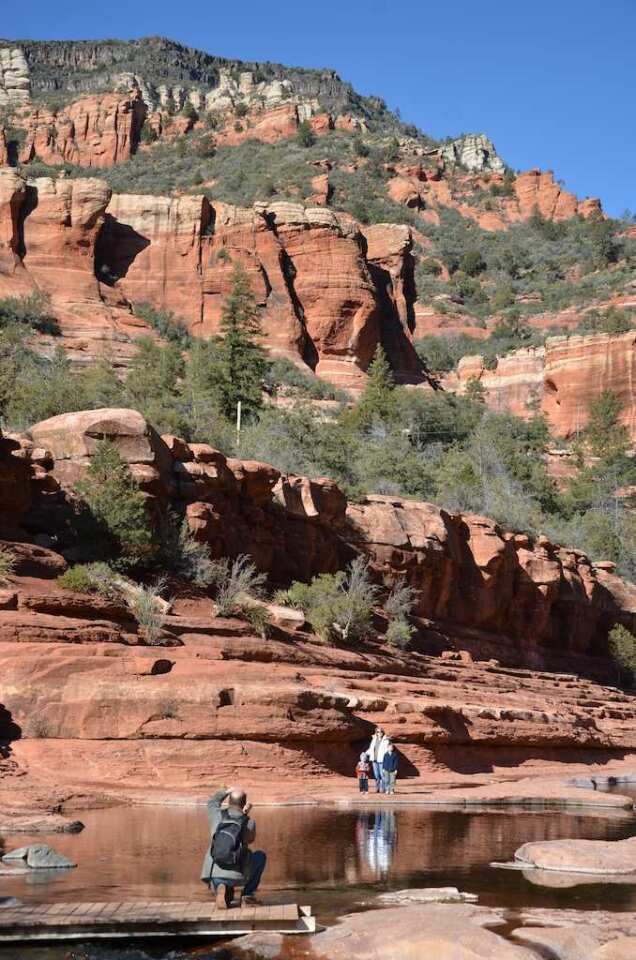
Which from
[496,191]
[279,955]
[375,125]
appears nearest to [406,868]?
[279,955]

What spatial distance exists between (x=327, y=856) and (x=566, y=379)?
5579 centimetres

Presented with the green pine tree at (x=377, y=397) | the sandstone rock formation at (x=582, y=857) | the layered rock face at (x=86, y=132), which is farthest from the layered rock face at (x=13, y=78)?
the sandstone rock formation at (x=582, y=857)

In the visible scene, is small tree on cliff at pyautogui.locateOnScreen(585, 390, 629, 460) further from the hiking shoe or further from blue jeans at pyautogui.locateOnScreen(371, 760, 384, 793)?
the hiking shoe

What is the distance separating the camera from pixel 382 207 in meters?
85.6

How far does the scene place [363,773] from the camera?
1639 centimetres

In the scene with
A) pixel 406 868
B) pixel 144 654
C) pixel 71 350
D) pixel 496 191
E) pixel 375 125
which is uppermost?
pixel 375 125

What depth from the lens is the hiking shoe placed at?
803cm

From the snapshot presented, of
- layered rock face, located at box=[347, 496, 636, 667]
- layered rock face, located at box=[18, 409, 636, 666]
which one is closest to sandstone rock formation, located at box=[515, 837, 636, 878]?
layered rock face, located at box=[18, 409, 636, 666]

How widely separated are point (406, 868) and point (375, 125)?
106m

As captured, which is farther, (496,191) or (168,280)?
(496,191)

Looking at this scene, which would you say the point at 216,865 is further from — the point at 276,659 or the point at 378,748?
the point at 276,659

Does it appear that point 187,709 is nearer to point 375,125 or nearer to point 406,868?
point 406,868

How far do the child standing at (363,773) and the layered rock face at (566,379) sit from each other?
1878 inches

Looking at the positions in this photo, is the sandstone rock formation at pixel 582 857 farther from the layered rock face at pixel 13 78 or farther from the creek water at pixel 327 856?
the layered rock face at pixel 13 78
